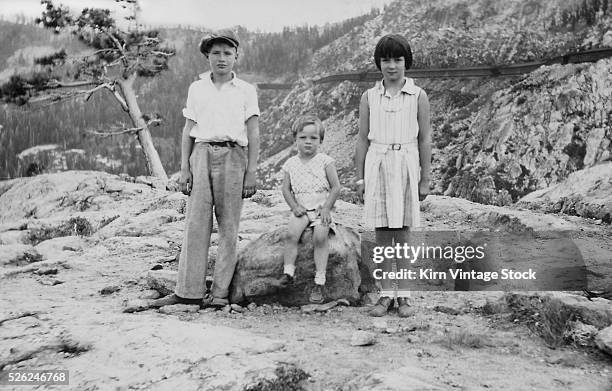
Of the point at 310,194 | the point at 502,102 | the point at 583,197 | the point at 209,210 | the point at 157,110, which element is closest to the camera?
the point at 310,194

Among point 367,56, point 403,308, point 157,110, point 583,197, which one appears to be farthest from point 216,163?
point 157,110

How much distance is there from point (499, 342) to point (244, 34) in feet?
220

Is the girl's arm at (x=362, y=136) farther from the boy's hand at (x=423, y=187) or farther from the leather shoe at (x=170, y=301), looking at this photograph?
the leather shoe at (x=170, y=301)

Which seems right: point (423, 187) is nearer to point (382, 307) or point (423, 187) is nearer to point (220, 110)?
point (382, 307)

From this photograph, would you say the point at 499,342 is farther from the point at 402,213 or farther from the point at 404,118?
the point at 404,118

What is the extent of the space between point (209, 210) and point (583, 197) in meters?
6.80

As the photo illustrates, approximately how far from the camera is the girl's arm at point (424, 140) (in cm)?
407

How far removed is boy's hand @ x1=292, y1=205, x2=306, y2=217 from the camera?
4.29 metres

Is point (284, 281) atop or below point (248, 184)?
below

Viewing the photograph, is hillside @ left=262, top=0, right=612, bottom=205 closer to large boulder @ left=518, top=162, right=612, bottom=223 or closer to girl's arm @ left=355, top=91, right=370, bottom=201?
large boulder @ left=518, top=162, right=612, bottom=223

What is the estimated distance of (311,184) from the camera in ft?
14.1

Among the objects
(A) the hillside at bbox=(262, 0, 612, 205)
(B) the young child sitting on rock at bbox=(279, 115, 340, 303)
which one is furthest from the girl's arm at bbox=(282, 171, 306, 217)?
(A) the hillside at bbox=(262, 0, 612, 205)

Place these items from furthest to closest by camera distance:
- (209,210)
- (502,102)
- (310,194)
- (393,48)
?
(502,102)
(209,210)
(310,194)
(393,48)

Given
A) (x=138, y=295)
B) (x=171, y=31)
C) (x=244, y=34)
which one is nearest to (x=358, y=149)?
(x=138, y=295)
